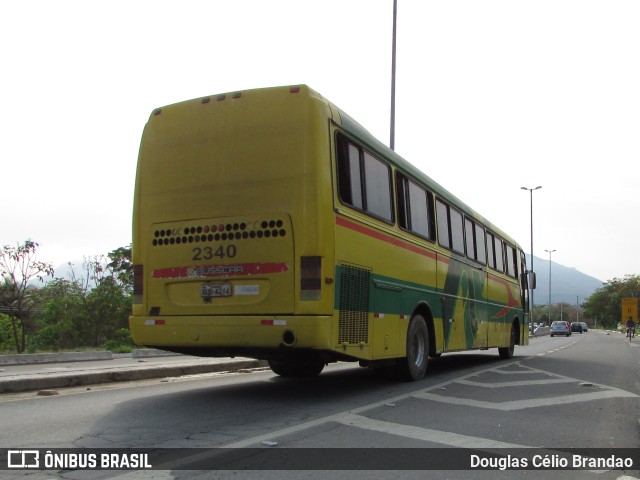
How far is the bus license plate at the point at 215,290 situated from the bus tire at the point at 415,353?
331 centimetres

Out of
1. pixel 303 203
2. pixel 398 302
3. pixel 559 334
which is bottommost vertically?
pixel 559 334

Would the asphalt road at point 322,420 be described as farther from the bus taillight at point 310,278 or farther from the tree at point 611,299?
the tree at point 611,299

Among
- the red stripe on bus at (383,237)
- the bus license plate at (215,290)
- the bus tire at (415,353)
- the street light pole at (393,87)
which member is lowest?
the bus tire at (415,353)

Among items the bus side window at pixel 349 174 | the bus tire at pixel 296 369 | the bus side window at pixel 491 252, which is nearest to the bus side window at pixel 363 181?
the bus side window at pixel 349 174

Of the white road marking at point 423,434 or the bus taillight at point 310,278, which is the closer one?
the white road marking at point 423,434

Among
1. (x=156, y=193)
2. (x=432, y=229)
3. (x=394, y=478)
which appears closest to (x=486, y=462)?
(x=394, y=478)

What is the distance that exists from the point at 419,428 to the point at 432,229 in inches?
208

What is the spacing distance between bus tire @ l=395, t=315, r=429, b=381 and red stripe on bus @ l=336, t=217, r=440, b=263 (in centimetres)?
110

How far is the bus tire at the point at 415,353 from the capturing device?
31.2 ft

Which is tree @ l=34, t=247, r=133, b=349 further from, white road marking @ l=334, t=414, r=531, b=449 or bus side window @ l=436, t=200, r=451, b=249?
white road marking @ l=334, t=414, r=531, b=449

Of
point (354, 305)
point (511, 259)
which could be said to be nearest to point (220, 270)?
point (354, 305)

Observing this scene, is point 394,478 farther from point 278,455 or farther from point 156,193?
point 156,193

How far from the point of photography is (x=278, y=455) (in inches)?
192

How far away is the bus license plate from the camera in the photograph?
286 inches
